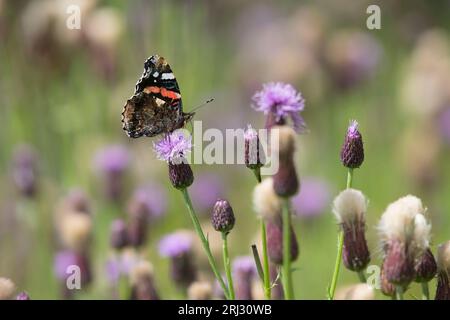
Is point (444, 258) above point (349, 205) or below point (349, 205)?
below

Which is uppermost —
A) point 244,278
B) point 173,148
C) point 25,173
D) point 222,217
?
point 25,173

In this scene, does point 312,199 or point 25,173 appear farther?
point 312,199

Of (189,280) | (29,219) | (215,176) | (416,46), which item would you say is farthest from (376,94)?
(189,280)

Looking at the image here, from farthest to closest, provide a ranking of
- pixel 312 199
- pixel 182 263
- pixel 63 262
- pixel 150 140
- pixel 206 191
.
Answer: pixel 150 140, pixel 206 191, pixel 312 199, pixel 63 262, pixel 182 263

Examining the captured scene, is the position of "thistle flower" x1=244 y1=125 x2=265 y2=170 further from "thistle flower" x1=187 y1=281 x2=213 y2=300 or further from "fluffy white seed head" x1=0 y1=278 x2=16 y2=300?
"fluffy white seed head" x1=0 y1=278 x2=16 y2=300

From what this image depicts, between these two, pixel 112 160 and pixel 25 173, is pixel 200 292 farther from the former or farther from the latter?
pixel 112 160

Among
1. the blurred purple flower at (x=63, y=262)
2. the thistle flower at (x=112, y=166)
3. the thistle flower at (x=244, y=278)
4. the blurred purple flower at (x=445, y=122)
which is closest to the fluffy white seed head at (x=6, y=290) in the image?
the thistle flower at (x=244, y=278)

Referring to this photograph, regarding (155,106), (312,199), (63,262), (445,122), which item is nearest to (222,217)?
(155,106)

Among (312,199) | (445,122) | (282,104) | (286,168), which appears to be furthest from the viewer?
(445,122)
